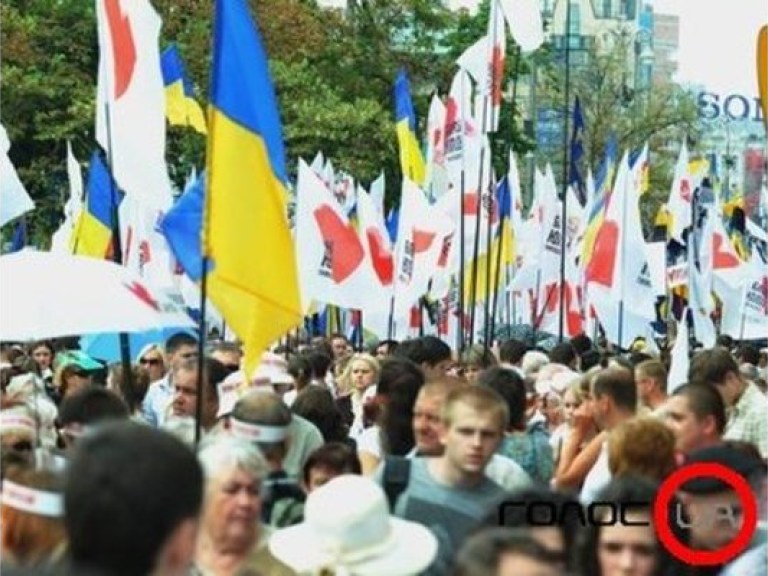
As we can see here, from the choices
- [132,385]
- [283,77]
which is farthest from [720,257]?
[283,77]

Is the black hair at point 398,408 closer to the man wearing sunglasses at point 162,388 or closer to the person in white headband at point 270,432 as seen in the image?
the person in white headband at point 270,432

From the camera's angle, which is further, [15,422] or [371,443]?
[371,443]

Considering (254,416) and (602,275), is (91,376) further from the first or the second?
(602,275)

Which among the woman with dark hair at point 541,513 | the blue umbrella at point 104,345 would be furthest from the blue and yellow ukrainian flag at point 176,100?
the woman with dark hair at point 541,513

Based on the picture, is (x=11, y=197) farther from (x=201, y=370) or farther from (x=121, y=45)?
(x=201, y=370)

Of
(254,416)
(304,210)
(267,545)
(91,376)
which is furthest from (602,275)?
(267,545)

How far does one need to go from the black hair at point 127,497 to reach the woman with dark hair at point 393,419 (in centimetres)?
452

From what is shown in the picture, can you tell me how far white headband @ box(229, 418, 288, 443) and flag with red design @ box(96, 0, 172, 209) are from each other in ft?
13.7

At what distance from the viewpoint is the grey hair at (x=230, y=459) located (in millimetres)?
6371

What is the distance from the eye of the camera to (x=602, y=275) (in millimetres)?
20297

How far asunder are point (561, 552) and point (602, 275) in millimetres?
14915

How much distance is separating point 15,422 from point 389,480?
1376mm

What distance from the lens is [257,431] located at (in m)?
8.12

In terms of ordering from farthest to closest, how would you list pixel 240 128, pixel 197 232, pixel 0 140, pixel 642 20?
pixel 642 20 < pixel 0 140 < pixel 197 232 < pixel 240 128
